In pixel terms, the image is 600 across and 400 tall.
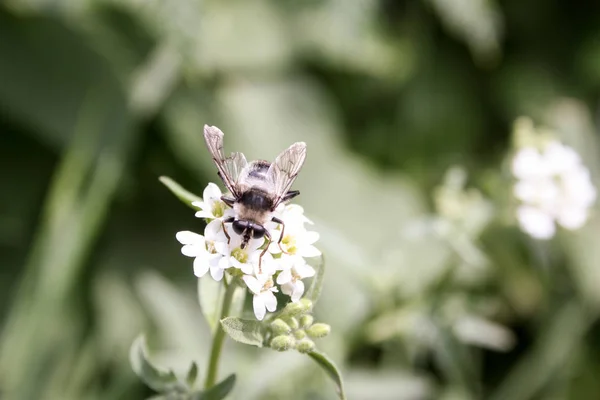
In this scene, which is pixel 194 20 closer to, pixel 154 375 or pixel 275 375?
pixel 275 375

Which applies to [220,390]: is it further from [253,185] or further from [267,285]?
[253,185]

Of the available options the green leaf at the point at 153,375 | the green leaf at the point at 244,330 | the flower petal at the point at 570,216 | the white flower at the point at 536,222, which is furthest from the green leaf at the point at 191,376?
the flower petal at the point at 570,216

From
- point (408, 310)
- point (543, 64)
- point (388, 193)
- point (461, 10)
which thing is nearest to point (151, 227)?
point (388, 193)

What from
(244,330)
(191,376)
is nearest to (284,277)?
(244,330)

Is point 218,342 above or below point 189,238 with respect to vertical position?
below

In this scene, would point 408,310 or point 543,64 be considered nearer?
point 408,310

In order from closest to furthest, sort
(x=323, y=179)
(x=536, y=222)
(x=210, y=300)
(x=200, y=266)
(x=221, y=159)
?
(x=200, y=266) < (x=221, y=159) < (x=210, y=300) < (x=536, y=222) < (x=323, y=179)

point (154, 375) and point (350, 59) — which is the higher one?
point (350, 59)

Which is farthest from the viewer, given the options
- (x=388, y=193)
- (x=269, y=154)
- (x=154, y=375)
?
(x=388, y=193)
